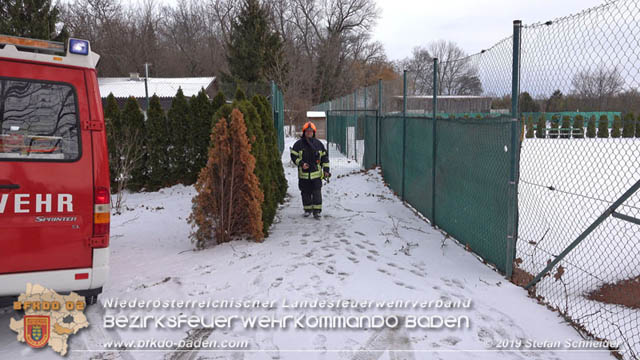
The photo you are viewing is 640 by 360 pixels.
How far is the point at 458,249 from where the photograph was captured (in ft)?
19.8

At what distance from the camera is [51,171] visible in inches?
145

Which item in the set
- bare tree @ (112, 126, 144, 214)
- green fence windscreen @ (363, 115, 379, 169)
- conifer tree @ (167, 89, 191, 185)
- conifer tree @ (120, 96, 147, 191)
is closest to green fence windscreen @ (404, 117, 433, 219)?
green fence windscreen @ (363, 115, 379, 169)

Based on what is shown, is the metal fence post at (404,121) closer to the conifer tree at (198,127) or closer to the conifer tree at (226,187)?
the conifer tree at (226,187)

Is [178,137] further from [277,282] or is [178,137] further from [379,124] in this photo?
[277,282]

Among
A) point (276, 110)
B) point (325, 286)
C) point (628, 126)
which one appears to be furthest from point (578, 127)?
point (276, 110)

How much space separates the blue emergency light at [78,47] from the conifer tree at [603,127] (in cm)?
424

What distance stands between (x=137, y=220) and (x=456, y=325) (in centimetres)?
634

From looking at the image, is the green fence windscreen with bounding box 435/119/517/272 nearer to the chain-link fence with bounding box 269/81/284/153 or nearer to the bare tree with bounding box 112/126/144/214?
the chain-link fence with bounding box 269/81/284/153

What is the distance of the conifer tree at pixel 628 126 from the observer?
330 cm

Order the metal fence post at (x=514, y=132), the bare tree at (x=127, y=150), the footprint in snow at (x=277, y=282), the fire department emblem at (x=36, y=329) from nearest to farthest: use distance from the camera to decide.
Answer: the fire department emblem at (x=36, y=329), the metal fence post at (x=514, y=132), the footprint in snow at (x=277, y=282), the bare tree at (x=127, y=150)

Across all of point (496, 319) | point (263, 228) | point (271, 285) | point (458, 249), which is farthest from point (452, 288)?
point (263, 228)

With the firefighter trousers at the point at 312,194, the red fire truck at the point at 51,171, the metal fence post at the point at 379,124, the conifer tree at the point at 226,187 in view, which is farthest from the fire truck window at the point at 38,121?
the metal fence post at the point at 379,124

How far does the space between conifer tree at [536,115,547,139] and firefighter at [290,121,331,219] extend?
4072 millimetres

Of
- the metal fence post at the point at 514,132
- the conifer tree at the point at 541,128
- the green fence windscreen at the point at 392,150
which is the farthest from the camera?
the green fence windscreen at the point at 392,150
